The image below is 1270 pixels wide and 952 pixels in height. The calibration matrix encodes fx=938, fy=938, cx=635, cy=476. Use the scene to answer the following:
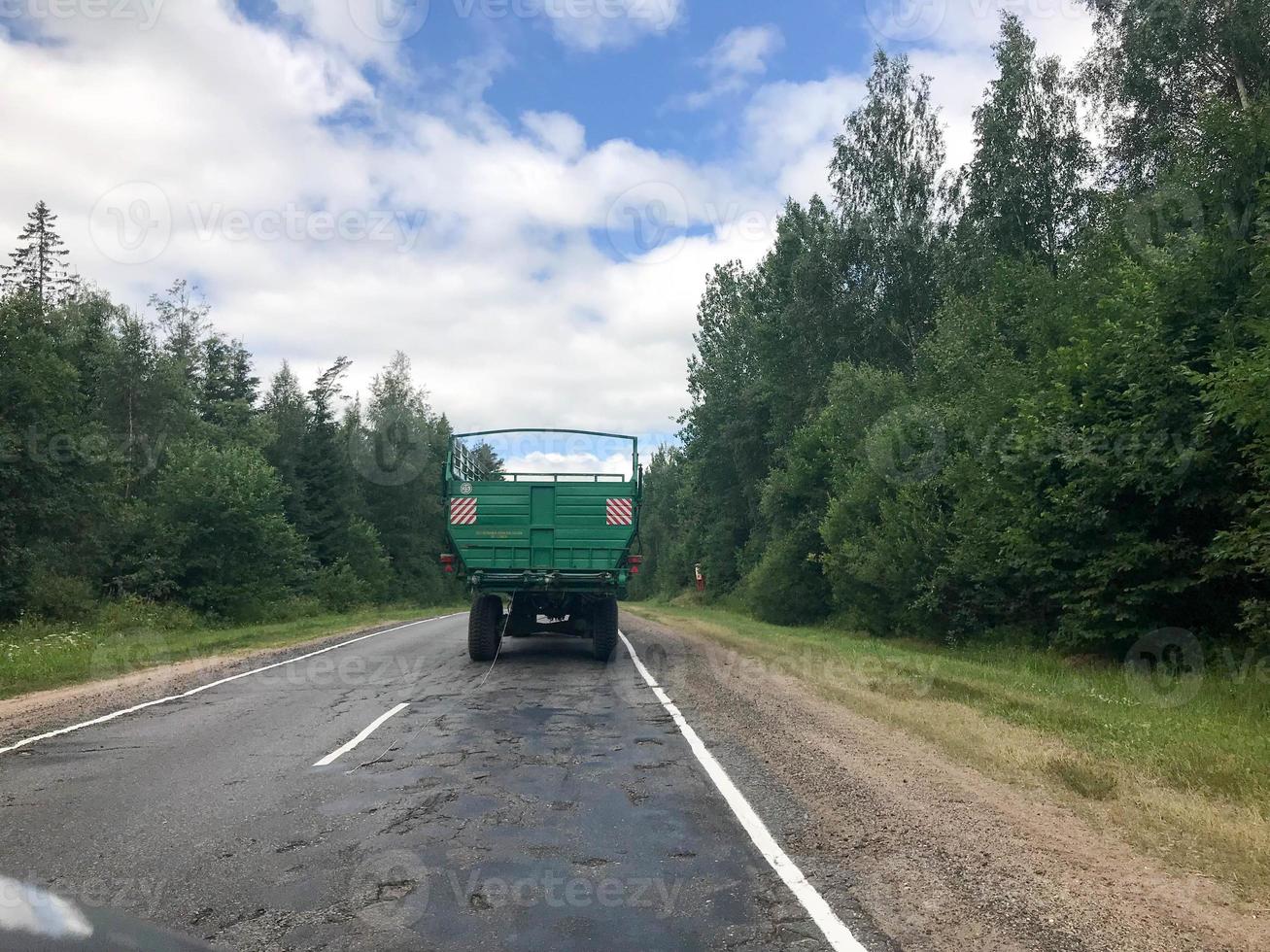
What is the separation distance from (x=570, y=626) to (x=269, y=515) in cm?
1882

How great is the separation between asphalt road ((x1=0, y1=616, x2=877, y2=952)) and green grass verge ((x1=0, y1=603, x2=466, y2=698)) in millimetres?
5716

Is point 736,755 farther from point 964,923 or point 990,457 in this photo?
point 990,457

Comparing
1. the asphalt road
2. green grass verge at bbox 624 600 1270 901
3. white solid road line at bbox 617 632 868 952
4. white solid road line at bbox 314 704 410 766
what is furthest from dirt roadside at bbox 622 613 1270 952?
white solid road line at bbox 314 704 410 766

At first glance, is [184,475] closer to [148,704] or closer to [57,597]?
[57,597]

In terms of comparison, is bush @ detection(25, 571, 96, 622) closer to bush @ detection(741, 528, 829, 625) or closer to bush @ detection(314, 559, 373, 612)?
bush @ detection(314, 559, 373, 612)

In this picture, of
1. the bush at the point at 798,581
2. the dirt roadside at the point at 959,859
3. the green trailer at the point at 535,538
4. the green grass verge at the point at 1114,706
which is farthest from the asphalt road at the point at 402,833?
the bush at the point at 798,581

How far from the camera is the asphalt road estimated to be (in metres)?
4.62

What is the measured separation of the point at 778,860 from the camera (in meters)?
5.54

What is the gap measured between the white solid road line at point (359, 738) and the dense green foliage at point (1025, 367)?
10217 mm

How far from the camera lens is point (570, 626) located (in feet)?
59.4

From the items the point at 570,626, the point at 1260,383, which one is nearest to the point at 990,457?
the point at 1260,383

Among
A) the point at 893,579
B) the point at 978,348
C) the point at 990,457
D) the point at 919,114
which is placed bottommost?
the point at 893,579

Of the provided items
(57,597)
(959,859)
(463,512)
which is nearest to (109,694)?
(463,512)

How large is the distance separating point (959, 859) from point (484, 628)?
1184 centimetres
